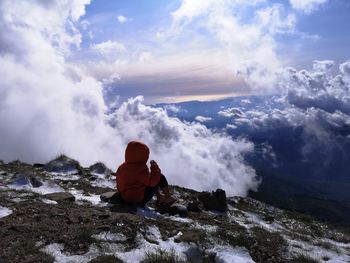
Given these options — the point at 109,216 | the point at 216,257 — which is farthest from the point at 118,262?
the point at 109,216

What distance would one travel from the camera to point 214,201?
18703mm

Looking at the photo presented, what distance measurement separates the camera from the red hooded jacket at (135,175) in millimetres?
15539

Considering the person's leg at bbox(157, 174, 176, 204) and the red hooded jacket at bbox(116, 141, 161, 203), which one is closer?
the red hooded jacket at bbox(116, 141, 161, 203)

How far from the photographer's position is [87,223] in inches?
453

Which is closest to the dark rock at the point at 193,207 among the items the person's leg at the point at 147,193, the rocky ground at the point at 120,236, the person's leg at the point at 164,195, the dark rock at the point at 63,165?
the rocky ground at the point at 120,236

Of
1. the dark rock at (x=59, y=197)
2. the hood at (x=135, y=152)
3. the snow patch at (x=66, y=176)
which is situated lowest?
the snow patch at (x=66, y=176)

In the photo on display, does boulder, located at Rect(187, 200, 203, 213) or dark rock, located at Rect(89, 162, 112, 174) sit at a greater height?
dark rock, located at Rect(89, 162, 112, 174)

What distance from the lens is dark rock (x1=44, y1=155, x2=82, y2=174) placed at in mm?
24266

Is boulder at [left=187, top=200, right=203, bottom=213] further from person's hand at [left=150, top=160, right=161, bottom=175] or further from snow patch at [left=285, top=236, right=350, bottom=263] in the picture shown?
snow patch at [left=285, top=236, right=350, bottom=263]

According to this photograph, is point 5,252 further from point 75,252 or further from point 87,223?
Result: point 87,223

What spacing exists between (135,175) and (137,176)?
9 cm

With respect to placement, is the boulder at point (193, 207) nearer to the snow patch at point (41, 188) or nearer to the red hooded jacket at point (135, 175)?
the red hooded jacket at point (135, 175)

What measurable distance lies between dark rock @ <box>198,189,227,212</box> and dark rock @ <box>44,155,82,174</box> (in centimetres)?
875

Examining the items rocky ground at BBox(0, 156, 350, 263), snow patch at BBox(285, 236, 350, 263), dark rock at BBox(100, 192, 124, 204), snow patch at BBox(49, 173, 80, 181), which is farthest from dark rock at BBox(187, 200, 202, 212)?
snow patch at BBox(49, 173, 80, 181)
